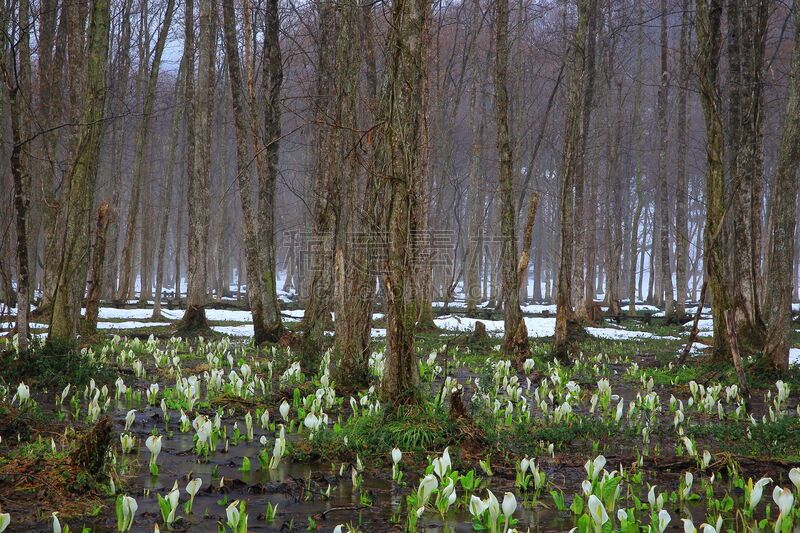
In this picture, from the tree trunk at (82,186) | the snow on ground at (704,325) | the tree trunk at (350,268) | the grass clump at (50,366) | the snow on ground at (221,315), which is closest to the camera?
the grass clump at (50,366)

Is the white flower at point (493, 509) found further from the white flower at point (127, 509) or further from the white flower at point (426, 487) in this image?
the white flower at point (127, 509)

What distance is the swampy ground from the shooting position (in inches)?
→ 140

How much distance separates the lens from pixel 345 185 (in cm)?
833

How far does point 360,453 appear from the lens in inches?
188

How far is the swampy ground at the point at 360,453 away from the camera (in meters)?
3.55

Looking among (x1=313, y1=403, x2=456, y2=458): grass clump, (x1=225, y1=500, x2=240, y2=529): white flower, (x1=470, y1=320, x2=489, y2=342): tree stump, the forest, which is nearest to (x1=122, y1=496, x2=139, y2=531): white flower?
the forest

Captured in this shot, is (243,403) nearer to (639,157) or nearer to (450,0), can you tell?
(450,0)

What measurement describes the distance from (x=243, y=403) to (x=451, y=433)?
8.96ft

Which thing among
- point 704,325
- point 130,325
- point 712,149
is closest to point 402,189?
point 712,149

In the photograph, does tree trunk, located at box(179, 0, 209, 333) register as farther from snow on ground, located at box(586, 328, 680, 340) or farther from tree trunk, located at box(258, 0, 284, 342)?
snow on ground, located at box(586, 328, 680, 340)

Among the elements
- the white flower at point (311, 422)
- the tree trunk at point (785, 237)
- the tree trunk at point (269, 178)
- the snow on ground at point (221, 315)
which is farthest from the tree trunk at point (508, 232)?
the snow on ground at point (221, 315)

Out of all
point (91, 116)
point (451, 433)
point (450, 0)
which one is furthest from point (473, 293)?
point (451, 433)

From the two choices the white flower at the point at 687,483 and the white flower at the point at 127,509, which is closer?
the white flower at the point at 127,509

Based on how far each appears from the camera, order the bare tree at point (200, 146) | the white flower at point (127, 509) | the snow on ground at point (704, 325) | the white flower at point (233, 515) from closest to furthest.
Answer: the white flower at point (233, 515) → the white flower at point (127, 509) → the bare tree at point (200, 146) → the snow on ground at point (704, 325)
